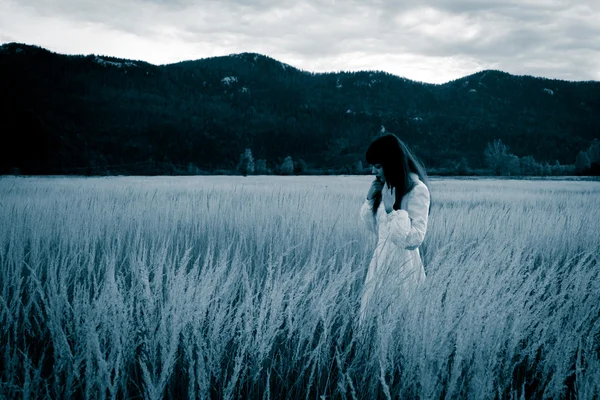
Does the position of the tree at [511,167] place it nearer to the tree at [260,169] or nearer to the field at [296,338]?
the tree at [260,169]

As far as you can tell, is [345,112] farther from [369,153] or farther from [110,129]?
[369,153]

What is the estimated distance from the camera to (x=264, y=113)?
468 ft

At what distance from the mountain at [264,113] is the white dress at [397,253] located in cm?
8962

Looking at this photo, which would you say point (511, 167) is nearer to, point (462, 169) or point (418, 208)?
point (462, 169)

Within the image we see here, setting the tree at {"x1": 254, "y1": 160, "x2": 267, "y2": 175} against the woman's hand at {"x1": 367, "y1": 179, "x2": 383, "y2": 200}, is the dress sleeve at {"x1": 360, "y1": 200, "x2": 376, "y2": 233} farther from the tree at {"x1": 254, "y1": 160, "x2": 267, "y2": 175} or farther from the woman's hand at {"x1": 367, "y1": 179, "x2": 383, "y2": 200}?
the tree at {"x1": 254, "y1": 160, "x2": 267, "y2": 175}

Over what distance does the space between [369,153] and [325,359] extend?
1545 mm

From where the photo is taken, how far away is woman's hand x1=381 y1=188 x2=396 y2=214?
2.74 m

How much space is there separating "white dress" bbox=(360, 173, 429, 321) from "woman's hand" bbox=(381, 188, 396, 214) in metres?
0.05

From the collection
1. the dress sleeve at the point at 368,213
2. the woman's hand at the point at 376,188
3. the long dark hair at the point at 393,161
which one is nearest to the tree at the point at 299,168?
the dress sleeve at the point at 368,213

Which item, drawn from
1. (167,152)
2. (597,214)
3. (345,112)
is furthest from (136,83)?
(597,214)

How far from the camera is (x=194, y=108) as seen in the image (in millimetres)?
130125

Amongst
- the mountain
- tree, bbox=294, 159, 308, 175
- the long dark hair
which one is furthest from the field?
the mountain

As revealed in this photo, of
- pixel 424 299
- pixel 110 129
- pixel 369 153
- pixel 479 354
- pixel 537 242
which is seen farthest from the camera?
pixel 110 129

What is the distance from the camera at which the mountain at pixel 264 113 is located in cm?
10212
